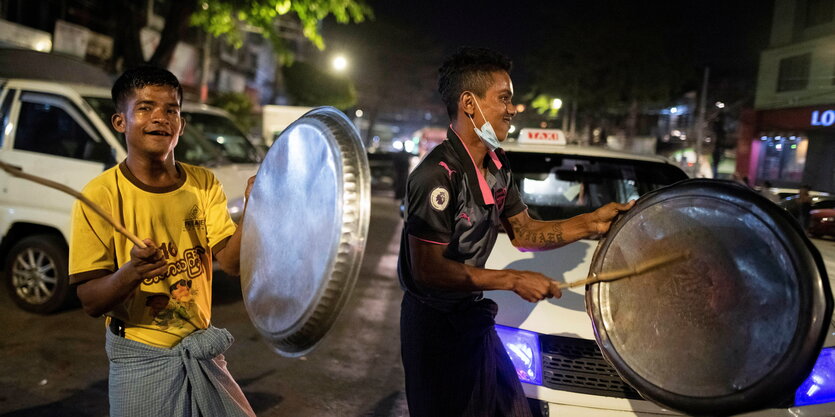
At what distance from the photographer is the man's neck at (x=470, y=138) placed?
250 cm

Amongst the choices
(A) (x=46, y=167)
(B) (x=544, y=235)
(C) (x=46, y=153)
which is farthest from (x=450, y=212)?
(C) (x=46, y=153)

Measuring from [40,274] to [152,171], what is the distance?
186 inches

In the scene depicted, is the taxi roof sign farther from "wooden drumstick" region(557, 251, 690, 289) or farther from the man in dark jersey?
"wooden drumstick" region(557, 251, 690, 289)

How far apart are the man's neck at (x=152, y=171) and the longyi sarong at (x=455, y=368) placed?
996 mm

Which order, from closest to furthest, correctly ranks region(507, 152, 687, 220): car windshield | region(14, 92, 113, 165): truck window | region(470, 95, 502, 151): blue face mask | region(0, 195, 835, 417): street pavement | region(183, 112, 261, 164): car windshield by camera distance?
region(470, 95, 502, 151): blue face mask → region(0, 195, 835, 417): street pavement → region(507, 152, 687, 220): car windshield → region(14, 92, 113, 165): truck window → region(183, 112, 261, 164): car windshield

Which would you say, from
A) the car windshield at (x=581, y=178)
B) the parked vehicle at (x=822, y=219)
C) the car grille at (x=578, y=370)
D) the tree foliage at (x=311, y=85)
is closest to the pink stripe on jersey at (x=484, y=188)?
the car grille at (x=578, y=370)

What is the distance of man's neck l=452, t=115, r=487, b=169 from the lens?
2504 millimetres

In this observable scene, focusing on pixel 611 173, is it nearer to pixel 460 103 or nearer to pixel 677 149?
pixel 460 103

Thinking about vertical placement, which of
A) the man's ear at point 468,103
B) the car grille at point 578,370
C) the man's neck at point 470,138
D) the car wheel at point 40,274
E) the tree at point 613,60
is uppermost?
the tree at point 613,60

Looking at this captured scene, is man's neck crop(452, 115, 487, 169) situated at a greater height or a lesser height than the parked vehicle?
greater

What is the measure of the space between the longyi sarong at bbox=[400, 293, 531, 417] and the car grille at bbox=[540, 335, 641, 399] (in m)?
0.58

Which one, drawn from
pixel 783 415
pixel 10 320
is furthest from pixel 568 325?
pixel 10 320

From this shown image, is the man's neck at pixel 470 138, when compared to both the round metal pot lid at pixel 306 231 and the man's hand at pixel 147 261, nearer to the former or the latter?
the round metal pot lid at pixel 306 231

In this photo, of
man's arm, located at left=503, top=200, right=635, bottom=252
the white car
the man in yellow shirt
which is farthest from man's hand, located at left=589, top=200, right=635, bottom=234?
the man in yellow shirt
